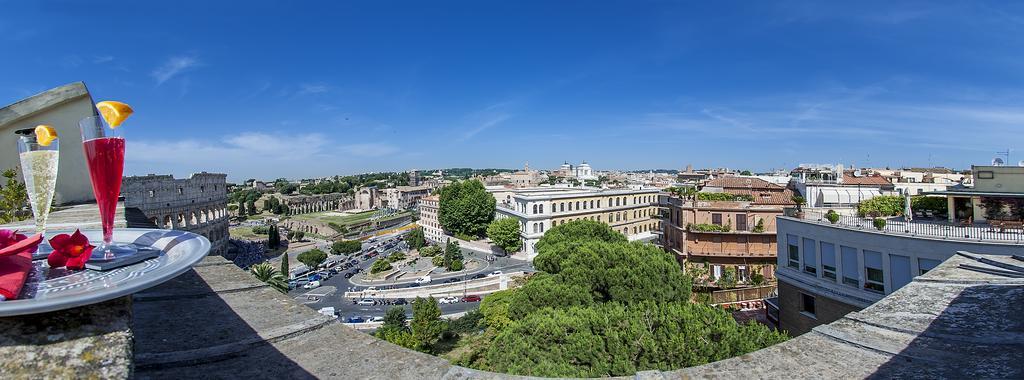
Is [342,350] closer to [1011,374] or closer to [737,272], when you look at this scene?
[1011,374]

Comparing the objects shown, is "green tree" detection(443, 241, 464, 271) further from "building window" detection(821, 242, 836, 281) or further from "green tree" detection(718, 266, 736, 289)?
"building window" detection(821, 242, 836, 281)

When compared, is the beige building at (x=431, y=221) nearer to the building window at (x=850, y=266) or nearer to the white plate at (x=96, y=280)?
the building window at (x=850, y=266)

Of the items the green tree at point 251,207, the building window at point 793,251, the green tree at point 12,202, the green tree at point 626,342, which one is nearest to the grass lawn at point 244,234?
the green tree at point 251,207

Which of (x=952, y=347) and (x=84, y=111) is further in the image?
(x=84, y=111)

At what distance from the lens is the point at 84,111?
8.71m

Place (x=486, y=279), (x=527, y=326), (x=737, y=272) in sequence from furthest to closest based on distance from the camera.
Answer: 1. (x=486, y=279)
2. (x=737, y=272)
3. (x=527, y=326)

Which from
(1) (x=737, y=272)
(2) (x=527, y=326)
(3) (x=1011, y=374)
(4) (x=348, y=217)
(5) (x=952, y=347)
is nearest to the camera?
(3) (x=1011, y=374)

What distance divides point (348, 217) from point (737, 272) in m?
94.4

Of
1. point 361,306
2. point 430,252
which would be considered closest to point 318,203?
point 430,252

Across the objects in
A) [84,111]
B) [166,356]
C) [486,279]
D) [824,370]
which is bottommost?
[486,279]

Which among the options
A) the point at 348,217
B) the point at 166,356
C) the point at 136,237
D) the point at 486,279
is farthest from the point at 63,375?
the point at 348,217

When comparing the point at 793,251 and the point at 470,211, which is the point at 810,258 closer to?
the point at 793,251

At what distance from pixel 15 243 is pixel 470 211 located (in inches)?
2293

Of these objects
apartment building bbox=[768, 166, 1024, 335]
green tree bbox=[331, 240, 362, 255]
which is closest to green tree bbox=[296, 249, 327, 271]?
green tree bbox=[331, 240, 362, 255]
